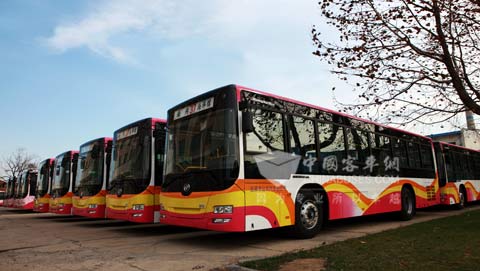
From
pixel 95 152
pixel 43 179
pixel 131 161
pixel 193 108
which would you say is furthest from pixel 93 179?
pixel 43 179

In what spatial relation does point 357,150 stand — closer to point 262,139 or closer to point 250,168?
point 262,139

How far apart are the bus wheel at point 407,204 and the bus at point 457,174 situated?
319cm

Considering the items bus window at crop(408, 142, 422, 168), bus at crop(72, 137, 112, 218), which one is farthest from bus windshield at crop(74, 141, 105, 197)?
bus window at crop(408, 142, 422, 168)

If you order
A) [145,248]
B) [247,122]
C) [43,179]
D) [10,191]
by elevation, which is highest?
[247,122]

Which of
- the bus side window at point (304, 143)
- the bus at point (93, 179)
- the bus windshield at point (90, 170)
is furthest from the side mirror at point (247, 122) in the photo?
the bus windshield at point (90, 170)

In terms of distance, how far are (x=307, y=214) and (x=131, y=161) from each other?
489cm

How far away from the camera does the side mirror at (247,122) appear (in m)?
6.63

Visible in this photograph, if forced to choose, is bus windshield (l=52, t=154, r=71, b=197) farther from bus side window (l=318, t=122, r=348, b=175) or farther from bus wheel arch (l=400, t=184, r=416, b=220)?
bus wheel arch (l=400, t=184, r=416, b=220)

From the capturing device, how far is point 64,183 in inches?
551

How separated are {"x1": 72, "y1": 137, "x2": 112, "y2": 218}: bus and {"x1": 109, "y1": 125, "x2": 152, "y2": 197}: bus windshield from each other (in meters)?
1.28

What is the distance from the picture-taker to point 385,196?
10547 millimetres

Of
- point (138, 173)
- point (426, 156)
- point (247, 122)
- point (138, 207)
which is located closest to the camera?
point (247, 122)

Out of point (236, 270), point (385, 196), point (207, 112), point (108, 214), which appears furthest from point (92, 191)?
point (385, 196)

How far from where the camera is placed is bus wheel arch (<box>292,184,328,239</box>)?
7.61 meters
